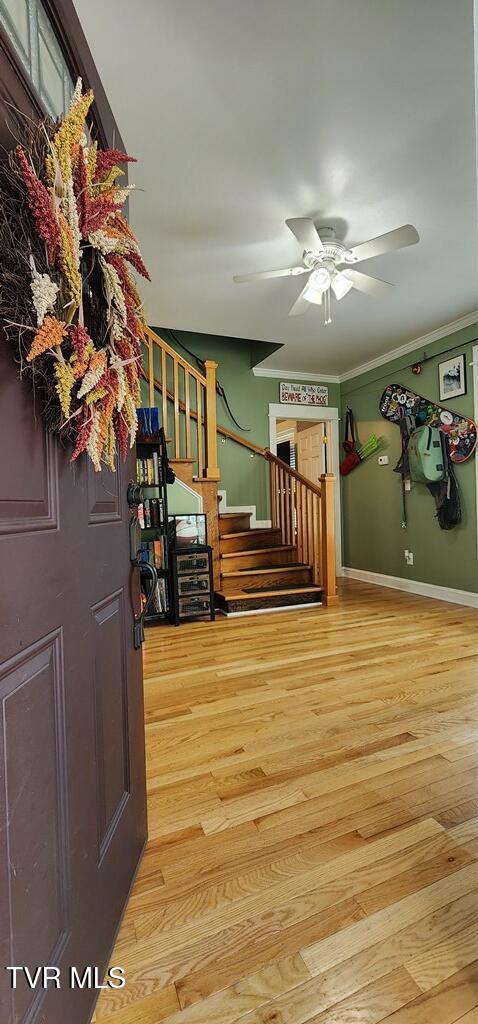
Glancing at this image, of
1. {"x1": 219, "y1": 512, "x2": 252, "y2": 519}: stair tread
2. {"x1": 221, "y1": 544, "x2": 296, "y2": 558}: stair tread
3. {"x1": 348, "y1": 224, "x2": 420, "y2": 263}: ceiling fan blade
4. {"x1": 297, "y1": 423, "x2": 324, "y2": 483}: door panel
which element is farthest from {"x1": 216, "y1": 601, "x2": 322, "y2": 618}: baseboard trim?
{"x1": 348, "y1": 224, "x2": 420, "y2": 263}: ceiling fan blade

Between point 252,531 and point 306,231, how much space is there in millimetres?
2933

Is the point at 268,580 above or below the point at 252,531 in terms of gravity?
below

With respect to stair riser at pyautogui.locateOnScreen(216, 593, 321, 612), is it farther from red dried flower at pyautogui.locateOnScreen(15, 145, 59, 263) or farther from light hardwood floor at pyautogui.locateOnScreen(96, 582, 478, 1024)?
red dried flower at pyautogui.locateOnScreen(15, 145, 59, 263)

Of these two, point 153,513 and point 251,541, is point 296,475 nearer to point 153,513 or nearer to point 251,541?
point 251,541

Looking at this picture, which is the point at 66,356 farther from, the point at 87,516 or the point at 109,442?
the point at 87,516

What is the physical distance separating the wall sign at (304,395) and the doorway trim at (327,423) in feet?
0.23

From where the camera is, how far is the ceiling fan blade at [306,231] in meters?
2.15

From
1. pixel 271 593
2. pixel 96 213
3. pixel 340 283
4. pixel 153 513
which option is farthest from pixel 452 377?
pixel 96 213

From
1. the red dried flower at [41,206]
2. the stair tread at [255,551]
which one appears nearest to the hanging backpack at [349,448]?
the stair tread at [255,551]

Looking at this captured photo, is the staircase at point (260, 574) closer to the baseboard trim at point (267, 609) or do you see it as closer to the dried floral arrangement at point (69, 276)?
the baseboard trim at point (267, 609)

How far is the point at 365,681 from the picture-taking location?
7.64ft

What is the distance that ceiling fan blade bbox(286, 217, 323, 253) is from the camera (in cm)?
215

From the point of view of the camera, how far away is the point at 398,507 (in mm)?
4840

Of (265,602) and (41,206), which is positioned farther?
(265,602)
